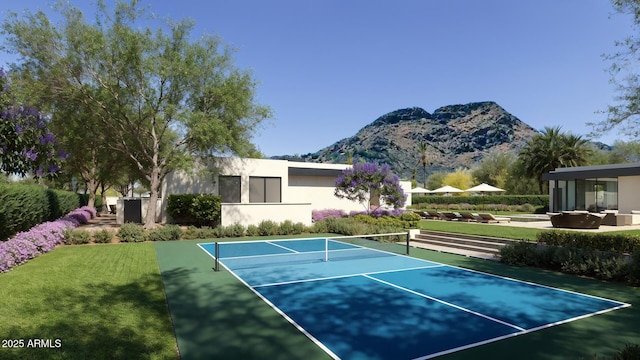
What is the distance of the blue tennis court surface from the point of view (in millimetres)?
5180

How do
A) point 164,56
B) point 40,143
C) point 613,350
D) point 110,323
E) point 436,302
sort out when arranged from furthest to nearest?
point 164,56 → point 40,143 → point 436,302 → point 110,323 → point 613,350

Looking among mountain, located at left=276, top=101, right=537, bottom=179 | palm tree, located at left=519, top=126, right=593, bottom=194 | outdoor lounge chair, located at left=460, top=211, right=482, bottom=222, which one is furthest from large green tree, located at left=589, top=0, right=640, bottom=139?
mountain, located at left=276, top=101, right=537, bottom=179

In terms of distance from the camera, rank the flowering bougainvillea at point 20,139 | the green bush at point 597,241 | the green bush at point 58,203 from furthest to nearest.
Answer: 1. the green bush at point 58,203
2. the green bush at point 597,241
3. the flowering bougainvillea at point 20,139

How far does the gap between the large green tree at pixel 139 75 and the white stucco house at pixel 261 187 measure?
1997 millimetres

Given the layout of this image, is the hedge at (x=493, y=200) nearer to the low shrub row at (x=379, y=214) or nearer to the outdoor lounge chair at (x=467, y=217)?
the outdoor lounge chair at (x=467, y=217)

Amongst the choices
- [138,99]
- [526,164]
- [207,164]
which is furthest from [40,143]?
[526,164]

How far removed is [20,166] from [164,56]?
11106 mm

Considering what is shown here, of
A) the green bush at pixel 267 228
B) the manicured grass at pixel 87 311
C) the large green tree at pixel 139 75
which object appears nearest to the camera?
the manicured grass at pixel 87 311

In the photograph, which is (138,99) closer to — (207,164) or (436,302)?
(207,164)

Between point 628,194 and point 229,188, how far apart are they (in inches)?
1087

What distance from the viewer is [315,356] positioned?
4.62 meters

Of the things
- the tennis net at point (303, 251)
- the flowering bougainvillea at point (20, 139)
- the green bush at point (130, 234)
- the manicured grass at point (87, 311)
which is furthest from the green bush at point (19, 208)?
the tennis net at point (303, 251)

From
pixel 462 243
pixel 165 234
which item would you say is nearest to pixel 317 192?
pixel 165 234

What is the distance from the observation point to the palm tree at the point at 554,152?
139ft
